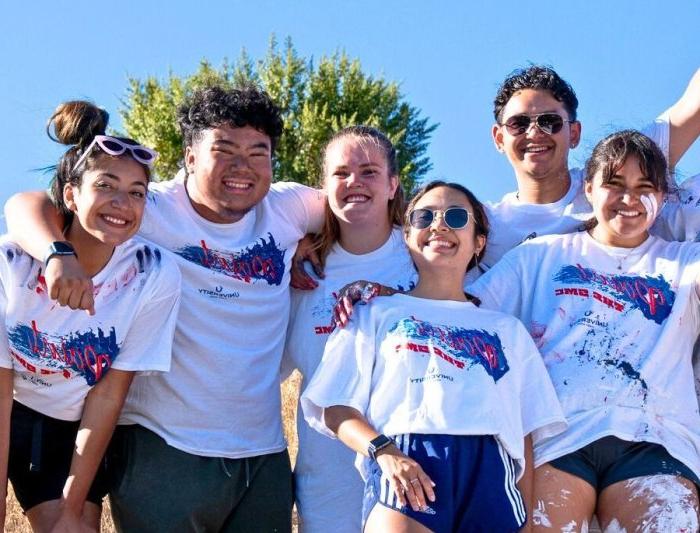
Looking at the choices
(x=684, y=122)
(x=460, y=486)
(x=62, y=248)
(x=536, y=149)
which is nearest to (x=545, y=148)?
(x=536, y=149)

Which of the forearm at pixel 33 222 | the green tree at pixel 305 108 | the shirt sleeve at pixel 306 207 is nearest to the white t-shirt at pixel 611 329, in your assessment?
the shirt sleeve at pixel 306 207

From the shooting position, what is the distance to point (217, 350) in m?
4.40

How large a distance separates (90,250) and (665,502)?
2784 millimetres

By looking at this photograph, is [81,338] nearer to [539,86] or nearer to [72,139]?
[72,139]

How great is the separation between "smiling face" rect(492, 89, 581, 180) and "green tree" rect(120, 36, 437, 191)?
785 inches

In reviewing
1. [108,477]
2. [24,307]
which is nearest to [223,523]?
[108,477]

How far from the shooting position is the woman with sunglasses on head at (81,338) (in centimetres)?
397

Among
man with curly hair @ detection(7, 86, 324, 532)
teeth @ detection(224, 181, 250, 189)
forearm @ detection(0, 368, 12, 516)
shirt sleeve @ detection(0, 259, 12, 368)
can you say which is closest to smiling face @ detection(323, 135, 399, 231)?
man with curly hair @ detection(7, 86, 324, 532)

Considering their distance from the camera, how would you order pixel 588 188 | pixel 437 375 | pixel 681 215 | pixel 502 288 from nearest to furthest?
pixel 437 375, pixel 502 288, pixel 588 188, pixel 681 215

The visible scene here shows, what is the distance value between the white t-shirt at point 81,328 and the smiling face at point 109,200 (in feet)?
0.61

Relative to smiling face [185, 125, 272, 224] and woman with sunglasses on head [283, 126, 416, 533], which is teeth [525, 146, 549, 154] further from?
smiling face [185, 125, 272, 224]

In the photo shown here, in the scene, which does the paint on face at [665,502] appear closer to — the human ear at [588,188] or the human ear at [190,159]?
the human ear at [588,188]

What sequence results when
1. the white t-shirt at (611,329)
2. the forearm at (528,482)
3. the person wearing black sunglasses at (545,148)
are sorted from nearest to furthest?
the forearm at (528,482), the white t-shirt at (611,329), the person wearing black sunglasses at (545,148)

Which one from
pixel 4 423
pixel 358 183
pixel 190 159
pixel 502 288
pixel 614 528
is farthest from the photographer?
pixel 190 159
